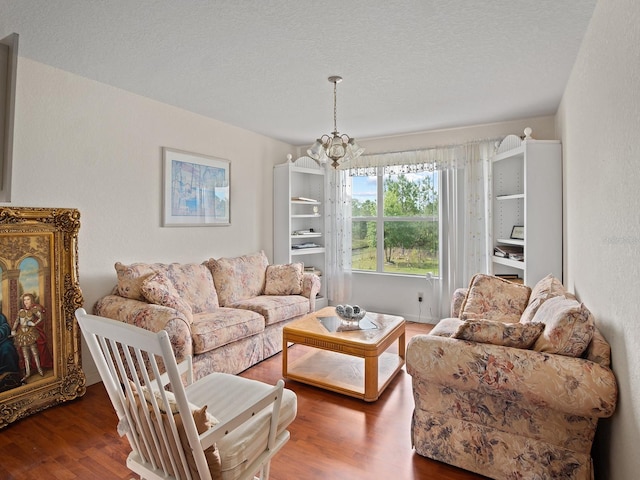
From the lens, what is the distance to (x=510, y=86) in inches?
120

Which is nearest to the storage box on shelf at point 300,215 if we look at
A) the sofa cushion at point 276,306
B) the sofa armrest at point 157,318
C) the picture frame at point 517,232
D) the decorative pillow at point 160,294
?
the sofa cushion at point 276,306

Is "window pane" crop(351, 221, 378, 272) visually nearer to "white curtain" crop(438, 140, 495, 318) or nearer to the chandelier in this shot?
"white curtain" crop(438, 140, 495, 318)

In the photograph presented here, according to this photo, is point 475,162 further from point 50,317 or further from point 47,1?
point 50,317

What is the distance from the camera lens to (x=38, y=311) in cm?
252

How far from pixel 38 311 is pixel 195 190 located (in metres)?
1.82

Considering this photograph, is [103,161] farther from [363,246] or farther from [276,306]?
[363,246]

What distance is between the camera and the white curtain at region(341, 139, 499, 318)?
4.24 meters

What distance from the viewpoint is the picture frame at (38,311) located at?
236cm

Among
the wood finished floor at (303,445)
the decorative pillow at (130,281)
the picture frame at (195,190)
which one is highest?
the picture frame at (195,190)

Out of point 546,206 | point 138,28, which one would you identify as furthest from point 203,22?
point 546,206

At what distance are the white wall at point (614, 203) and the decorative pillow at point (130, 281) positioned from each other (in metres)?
3.07

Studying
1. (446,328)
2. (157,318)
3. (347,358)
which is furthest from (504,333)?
(157,318)

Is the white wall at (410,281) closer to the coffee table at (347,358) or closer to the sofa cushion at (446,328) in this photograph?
the coffee table at (347,358)

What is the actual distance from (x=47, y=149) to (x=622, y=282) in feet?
11.9
